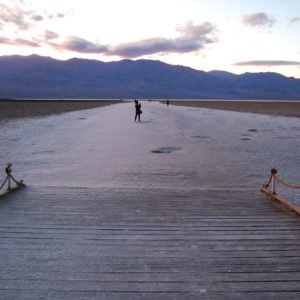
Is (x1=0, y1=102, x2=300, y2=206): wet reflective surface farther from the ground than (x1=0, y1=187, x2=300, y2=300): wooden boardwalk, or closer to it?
closer to it

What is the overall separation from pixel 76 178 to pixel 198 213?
4.39 m

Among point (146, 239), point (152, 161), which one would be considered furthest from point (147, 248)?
point (152, 161)

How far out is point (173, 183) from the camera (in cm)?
883

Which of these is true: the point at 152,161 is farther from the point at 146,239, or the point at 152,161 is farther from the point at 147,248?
the point at 147,248

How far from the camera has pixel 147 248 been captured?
458cm

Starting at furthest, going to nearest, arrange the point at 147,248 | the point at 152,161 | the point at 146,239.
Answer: the point at 152,161
the point at 146,239
the point at 147,248

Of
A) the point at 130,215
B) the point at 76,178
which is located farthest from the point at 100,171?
the point at 130,215

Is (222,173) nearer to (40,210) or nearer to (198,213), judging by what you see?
(198,213)

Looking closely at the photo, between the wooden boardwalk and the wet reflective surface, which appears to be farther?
the wet reflective surface

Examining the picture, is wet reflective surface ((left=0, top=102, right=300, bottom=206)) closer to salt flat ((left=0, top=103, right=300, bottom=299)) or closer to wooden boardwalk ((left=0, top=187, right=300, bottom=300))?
salt flat ((left=0, top=103, right=300, bottom=299))

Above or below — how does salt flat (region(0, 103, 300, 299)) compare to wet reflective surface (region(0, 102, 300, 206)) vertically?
above

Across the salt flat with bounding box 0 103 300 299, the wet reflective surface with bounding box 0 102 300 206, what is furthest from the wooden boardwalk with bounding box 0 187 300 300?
the wet reflective surface with bounding box 0 102 300 206

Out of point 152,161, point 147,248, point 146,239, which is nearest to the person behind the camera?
point 147,248

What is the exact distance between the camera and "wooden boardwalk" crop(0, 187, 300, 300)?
368cm
